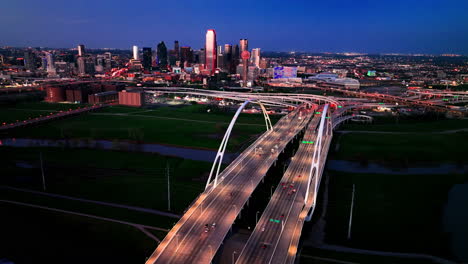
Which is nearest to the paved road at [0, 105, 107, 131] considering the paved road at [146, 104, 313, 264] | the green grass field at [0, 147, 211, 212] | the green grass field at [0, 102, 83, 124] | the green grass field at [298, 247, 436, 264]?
the green grass field at [0, 102, 83, 124]

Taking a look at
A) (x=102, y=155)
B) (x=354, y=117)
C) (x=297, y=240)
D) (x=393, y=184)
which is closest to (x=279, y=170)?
(x=393, y=184)

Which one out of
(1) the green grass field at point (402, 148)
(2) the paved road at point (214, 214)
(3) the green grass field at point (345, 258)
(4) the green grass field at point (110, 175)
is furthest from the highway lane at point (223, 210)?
(1) the green grass field at point (402, 148)

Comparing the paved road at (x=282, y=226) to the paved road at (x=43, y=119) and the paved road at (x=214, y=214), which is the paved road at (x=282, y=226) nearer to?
the paved road at (x=214, y=214)

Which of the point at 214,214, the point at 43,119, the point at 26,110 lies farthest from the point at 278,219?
the point at 26,110

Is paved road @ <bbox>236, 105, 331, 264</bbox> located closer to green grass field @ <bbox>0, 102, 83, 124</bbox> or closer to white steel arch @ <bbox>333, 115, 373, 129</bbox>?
white steel arch @ <bbox>333, 115, 373, 129</bbox>

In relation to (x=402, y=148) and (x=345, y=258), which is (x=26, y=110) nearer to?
(x=345, y=258)

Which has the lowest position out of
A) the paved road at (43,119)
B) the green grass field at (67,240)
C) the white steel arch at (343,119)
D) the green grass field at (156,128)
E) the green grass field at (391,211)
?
the green grass field at (67,240)
